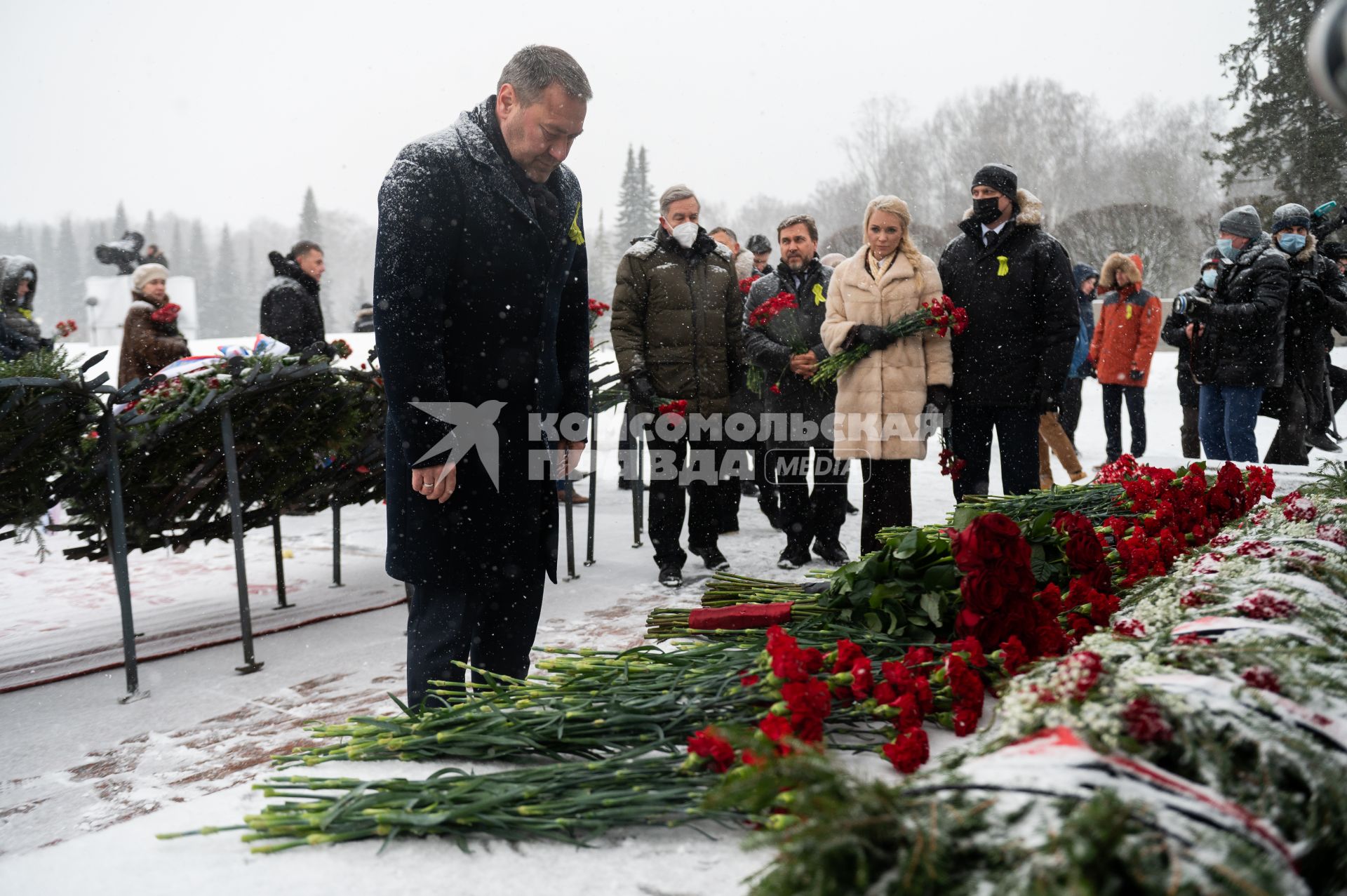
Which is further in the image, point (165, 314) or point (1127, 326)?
point (1127, 326)

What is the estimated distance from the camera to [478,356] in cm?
258

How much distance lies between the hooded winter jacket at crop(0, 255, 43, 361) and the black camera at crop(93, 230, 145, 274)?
18.4 feet

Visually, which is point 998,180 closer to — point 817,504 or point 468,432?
point 817,504

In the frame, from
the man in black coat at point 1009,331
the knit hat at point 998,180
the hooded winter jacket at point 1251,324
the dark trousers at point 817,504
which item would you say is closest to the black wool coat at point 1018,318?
the man in black coat at point 1009,331

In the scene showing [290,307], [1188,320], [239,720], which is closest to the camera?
[239,720]

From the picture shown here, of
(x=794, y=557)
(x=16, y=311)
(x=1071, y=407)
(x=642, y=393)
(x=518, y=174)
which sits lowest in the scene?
(x=794, y=557)

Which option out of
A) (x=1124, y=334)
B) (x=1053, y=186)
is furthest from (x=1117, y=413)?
(x=1053, y=186)

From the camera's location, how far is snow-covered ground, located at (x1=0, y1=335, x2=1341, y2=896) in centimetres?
116

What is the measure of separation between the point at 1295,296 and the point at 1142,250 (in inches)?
978

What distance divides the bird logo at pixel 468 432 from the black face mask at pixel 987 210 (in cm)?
320

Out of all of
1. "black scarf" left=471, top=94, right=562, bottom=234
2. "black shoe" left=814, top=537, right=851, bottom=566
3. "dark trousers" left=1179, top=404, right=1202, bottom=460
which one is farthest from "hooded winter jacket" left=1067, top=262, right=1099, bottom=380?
"black scarf" left=471, top=94, right=562, bottom=234

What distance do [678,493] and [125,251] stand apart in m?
11.2

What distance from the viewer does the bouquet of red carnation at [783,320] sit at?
220 inches

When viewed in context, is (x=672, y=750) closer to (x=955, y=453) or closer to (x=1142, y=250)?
(x=955, y=453)
